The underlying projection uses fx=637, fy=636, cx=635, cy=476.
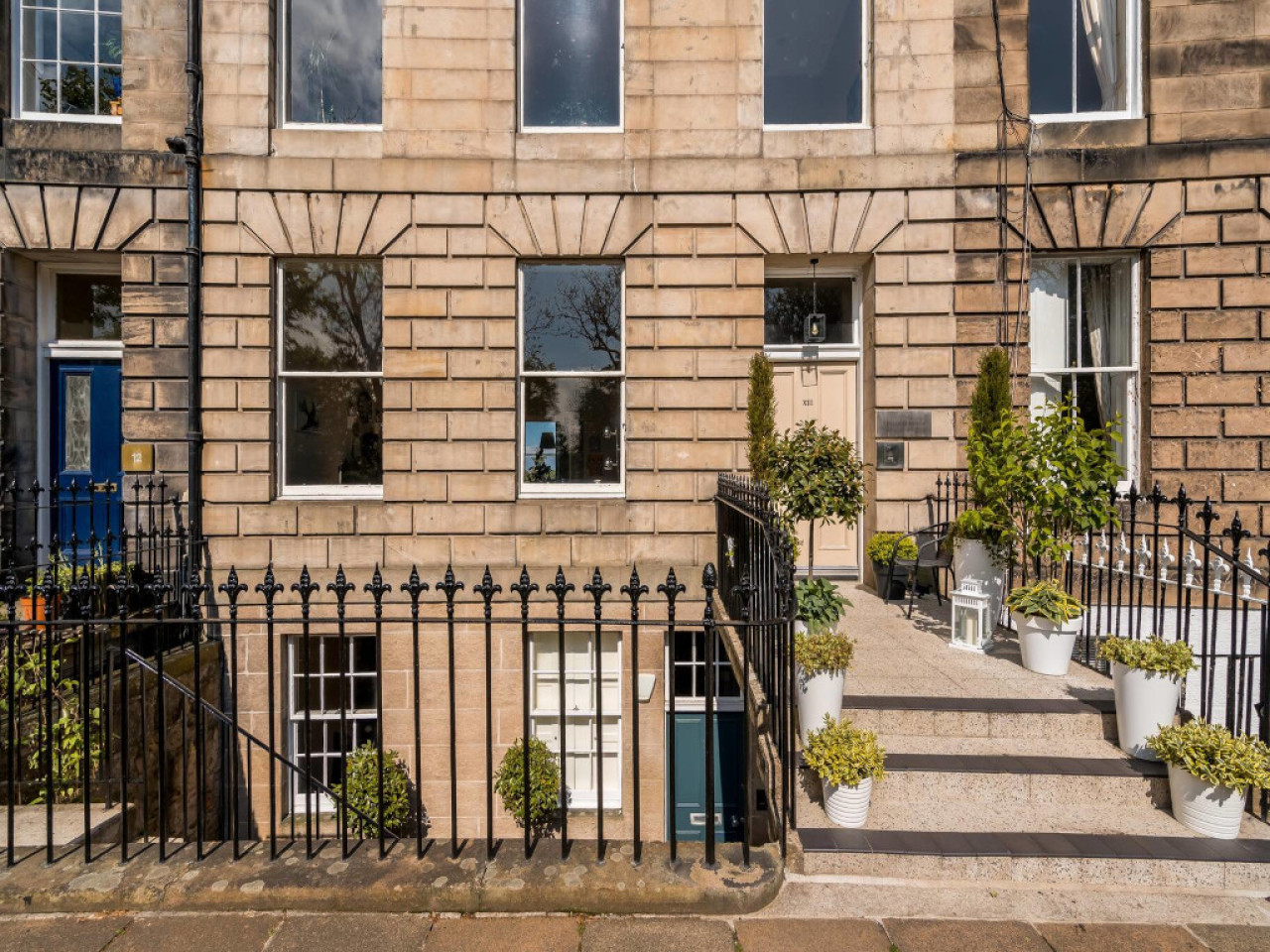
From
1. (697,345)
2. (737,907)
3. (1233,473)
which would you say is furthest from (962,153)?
(737,907)

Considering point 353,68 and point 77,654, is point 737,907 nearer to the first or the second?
point 77,654

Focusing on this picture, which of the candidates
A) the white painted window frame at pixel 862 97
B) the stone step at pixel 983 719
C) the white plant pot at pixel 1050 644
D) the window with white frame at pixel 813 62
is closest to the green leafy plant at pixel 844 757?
the stone step at pixel 983 719

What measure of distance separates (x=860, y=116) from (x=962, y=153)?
1.25m

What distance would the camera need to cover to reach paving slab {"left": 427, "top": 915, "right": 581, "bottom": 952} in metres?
2.65

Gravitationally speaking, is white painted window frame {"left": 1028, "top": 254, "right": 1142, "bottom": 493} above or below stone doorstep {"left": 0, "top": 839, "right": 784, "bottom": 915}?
above

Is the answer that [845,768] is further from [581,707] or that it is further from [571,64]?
[571,64]

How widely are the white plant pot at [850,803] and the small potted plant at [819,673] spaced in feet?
1.15

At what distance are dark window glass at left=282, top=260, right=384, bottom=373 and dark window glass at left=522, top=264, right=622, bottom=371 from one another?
1767 mm

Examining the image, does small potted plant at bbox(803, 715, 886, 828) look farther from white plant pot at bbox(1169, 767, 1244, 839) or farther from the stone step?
white plant pot at bbox(1169, 767, 1244, 839)

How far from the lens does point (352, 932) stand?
106 inches

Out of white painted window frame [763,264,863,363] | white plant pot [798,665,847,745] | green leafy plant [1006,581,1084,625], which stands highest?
white painted window frame [763,264,863,363]

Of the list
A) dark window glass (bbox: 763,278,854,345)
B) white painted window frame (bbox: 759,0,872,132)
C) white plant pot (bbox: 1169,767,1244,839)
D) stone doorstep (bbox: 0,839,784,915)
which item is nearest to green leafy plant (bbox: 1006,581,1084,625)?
white plant pot (bbox: 1169,767,1244,839)

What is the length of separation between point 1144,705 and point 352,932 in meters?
4.48

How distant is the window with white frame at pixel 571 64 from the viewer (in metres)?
7.49
